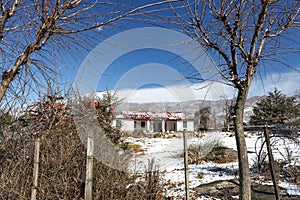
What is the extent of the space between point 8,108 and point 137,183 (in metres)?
1.86

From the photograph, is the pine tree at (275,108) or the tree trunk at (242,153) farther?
the pine tree at (275,108)

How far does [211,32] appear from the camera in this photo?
2.60 metres

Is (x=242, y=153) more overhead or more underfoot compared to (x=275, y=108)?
more underfoot

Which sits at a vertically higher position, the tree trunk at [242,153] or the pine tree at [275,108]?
the pine tree at [275,108]

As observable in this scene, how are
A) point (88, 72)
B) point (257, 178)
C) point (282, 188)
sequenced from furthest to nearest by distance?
1. point (257, 178)
2. point (282, 188)
3. point (88, 72)

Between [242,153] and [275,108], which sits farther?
[275,108]

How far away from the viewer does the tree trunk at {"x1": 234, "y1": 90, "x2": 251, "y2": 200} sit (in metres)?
2.53

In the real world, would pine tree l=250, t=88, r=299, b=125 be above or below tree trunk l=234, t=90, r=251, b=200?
above

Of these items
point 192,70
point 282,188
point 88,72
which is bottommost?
point 282,188

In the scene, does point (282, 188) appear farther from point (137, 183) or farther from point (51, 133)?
point (51, 133)

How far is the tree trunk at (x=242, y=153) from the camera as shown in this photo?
2.53 m

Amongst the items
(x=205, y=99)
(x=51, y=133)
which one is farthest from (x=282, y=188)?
(x=51, y=133)

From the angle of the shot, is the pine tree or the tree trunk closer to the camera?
the tree trunk

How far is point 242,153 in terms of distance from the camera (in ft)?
8.42
